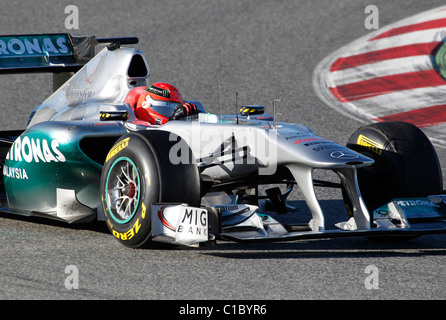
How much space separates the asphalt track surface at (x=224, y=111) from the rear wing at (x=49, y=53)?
1472 mm

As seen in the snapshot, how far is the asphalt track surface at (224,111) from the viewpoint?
524 cm

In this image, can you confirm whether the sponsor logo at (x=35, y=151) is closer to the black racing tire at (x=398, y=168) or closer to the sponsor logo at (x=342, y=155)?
the sponsor logo at (x=342, y=155)

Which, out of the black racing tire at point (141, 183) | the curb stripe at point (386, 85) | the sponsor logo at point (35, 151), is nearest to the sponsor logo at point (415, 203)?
the black racing tire at point (141, 183)

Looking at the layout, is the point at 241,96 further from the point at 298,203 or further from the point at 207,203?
the point at 207,203

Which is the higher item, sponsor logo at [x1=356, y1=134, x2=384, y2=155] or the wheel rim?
sponsor logo at [x1=356, y1=134, x2=384, y2=155]

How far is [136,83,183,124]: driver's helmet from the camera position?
7.40 meters

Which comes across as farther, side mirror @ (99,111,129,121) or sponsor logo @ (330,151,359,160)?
side mirror @ (99,111,129,121)

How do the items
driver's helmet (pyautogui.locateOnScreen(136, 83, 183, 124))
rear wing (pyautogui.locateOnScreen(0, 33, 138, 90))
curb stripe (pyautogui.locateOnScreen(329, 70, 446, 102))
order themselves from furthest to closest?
1. curb stripe (pyautogui.locateOnScreen(329, 70, 446, 102))
2. rear wing (pyautogui.locateOnScreen(0, 33, 138, 90))
3. driver's helmet (pyautogui.locateOnScreen(136, 83, 183, 124))

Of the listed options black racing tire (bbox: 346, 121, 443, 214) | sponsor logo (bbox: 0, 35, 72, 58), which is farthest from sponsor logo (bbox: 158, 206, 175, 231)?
sponsor logo (bbox: 0, 35, 72, 58)

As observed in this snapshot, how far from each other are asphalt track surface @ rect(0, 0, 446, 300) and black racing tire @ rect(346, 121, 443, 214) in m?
0.41

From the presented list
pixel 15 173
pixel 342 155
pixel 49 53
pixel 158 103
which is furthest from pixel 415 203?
pixel 49 53

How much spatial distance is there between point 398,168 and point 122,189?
2.15m

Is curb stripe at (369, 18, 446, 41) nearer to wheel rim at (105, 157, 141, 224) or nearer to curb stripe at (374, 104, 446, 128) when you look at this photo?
curb stripe at (374, 104, 446, 128)
